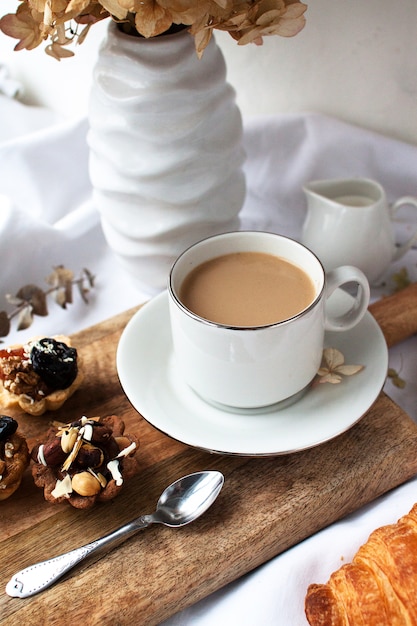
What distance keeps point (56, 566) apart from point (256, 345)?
14.9 inches

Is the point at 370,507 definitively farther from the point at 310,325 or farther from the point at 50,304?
the point at 50,304

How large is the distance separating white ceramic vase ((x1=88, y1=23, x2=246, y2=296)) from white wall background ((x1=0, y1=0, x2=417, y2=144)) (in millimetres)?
305

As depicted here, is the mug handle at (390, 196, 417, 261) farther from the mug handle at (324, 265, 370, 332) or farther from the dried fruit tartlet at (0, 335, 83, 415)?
the dried fruit tartlet at (0, 335, 83, 415)

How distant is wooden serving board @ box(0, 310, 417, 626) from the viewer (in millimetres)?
849

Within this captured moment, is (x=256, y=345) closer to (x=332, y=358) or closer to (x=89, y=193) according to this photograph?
(x=332, y=358)

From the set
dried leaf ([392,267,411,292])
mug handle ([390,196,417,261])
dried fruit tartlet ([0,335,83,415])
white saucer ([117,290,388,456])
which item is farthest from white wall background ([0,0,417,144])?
dried fruit tartlet ([0,335,83,415])

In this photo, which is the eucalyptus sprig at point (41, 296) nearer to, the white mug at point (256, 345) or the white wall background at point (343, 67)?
the white mug at point (256, 345)

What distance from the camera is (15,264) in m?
1.46

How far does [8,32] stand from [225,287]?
1.61ft

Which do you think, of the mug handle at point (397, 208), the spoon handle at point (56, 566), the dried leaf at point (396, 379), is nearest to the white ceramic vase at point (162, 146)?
the mug handle at point (397, 208)

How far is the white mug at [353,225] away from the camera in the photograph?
4.17 ft

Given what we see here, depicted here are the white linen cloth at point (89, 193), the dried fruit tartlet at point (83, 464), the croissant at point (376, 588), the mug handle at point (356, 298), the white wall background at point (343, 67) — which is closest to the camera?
the croissant at point (376, 588)

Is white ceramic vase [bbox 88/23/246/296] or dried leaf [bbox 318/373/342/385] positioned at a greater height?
white ceramic vase [bbox 88/23/246/296]

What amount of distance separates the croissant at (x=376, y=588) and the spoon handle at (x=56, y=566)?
0.24 metres
